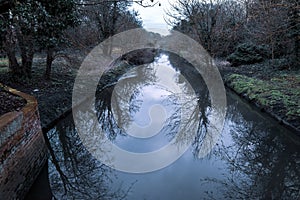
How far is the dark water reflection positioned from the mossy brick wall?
18.6 inches

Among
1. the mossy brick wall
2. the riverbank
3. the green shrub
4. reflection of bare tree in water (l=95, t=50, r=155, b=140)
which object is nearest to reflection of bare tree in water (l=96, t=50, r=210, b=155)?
reflection of bare tree in water (l=95, t=50, r=155, b=140)

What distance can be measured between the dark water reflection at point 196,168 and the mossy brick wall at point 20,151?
0.47 meters

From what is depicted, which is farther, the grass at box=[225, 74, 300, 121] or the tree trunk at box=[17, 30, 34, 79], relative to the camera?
the tree trunk at box=[17, 30, 34, 79]

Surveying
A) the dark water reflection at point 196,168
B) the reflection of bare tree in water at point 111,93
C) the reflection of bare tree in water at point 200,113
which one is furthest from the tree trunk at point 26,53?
the reflection of bare tree in water at point 200,113

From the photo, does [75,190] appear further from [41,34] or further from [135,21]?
[135,21]

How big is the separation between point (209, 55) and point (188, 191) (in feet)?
35.8

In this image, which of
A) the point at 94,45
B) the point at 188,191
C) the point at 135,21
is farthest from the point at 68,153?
the point at 135,21

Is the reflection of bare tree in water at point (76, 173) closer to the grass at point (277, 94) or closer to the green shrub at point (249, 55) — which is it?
the grass at point (277, 94)

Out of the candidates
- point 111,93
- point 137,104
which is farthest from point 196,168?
point 111,93

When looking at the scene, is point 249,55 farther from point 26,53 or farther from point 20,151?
point 20,151

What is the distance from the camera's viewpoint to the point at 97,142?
554 cm

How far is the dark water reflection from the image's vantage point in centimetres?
372

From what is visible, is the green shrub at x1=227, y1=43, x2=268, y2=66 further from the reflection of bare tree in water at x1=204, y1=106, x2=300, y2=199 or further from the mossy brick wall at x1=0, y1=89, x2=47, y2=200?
the mossy brick wall at x1=0, y1=89, x2=47, y2=200

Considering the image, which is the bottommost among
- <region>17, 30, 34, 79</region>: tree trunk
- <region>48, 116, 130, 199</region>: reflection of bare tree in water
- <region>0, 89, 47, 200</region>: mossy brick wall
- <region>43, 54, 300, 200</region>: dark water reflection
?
<region>48, 116, 130, 199</region>: reflection of bare tree in water
